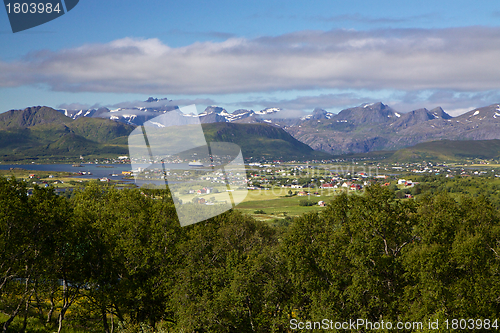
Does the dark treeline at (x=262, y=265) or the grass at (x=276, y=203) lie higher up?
the dark treeline at (x=262, y=265)

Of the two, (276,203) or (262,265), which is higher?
(262,265)

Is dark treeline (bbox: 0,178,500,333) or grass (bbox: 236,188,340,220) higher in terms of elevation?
dark treeline (bbox: 0,178,500,333)

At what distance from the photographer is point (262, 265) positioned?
23.1 meters

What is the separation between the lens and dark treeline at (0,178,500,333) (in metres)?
19.0

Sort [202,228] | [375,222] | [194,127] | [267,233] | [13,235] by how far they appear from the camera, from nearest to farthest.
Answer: [194,127] → [13,235] → [375,222] → [202,228] → [267,233]

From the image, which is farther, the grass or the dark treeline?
the grass

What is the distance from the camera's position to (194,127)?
11016 mm

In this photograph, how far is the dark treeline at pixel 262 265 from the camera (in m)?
19.0

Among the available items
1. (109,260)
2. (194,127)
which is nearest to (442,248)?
(194,127)

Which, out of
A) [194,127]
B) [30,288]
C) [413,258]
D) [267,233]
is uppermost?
[194,127]

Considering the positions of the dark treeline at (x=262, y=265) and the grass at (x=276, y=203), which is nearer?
the dark treeline at (x=262, y=265)

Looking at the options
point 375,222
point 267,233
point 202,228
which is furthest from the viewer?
point 267,233

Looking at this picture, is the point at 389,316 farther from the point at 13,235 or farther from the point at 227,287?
the point at 13,235

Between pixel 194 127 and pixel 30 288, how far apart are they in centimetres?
1730
